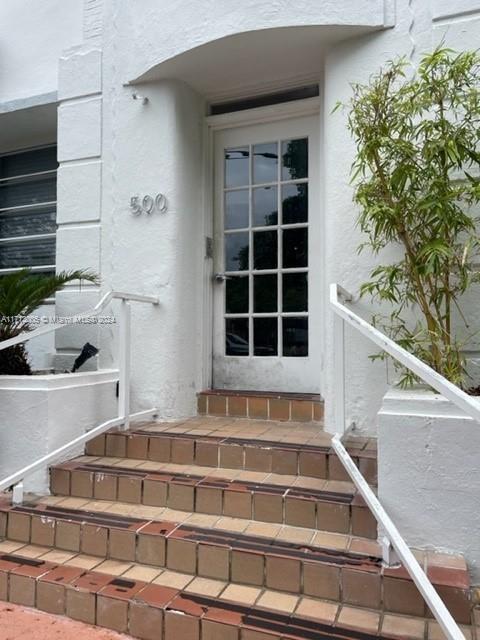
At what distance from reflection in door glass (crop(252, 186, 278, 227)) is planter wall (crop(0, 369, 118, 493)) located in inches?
77.8

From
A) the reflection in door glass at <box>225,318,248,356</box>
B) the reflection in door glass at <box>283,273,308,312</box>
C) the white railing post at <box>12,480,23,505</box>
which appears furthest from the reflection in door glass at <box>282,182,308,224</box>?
the white railing post at <box>12,480,23,505</box>

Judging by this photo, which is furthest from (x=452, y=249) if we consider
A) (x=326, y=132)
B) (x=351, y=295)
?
(x=326, y=132)

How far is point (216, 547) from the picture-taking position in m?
2.48

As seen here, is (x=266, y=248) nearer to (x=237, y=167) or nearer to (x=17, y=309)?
(x=237, y=167)

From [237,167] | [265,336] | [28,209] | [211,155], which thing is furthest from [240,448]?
[28,209]

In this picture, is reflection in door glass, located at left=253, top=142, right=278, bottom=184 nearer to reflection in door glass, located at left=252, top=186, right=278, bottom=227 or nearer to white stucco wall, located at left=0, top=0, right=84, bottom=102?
reflection in door glass, located at left=252, top=186, right=278, bottom=227

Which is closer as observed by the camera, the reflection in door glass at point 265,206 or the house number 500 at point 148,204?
the house number 500 at point 148,204

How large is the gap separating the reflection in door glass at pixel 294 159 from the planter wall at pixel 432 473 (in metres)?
2.43

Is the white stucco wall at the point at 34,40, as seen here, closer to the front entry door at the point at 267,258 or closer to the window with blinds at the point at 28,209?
the window with blinds at the point at 28,209

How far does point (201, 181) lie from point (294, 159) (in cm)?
81

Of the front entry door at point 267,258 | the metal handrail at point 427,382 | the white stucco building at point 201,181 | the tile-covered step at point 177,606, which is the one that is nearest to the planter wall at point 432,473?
the metal handrail at point 427,382

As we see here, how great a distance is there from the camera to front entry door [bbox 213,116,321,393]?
165 inches

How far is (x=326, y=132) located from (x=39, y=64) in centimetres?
297

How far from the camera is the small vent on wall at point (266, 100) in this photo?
4.21m
